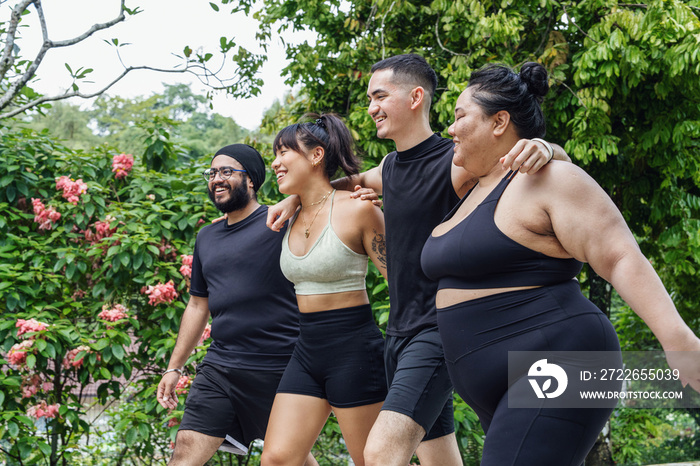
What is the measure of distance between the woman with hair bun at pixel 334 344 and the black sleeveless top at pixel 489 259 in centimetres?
100

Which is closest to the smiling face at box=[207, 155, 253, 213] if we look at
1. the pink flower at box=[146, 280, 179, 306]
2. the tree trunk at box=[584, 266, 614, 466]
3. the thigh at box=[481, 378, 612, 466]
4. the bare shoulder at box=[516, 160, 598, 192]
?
the pink flower at box=[146, 280, 179, 306]

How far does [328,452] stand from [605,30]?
15.7 ft

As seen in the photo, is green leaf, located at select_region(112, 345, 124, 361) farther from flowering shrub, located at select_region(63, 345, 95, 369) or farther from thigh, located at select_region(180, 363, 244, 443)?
thigh, located at select_region(180, 363, 244, 443)

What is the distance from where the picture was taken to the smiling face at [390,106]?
3117 mm

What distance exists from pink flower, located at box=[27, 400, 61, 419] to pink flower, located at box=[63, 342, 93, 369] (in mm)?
322

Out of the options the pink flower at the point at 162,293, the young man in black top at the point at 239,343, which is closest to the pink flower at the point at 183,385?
the pink flower at the point at 162,293

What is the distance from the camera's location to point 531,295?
208 centimetres

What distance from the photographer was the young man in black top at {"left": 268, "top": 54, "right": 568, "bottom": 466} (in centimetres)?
270

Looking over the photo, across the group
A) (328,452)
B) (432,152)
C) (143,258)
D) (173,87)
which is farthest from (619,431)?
(173,87)

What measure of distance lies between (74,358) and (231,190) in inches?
80.4

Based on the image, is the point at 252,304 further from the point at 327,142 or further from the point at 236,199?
the point at 327,142

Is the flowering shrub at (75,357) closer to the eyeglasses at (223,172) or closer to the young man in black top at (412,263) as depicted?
the eyeglasses at (223,172)

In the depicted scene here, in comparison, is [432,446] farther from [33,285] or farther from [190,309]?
[33,285]

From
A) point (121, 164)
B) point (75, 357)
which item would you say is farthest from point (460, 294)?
point (121, 164)
